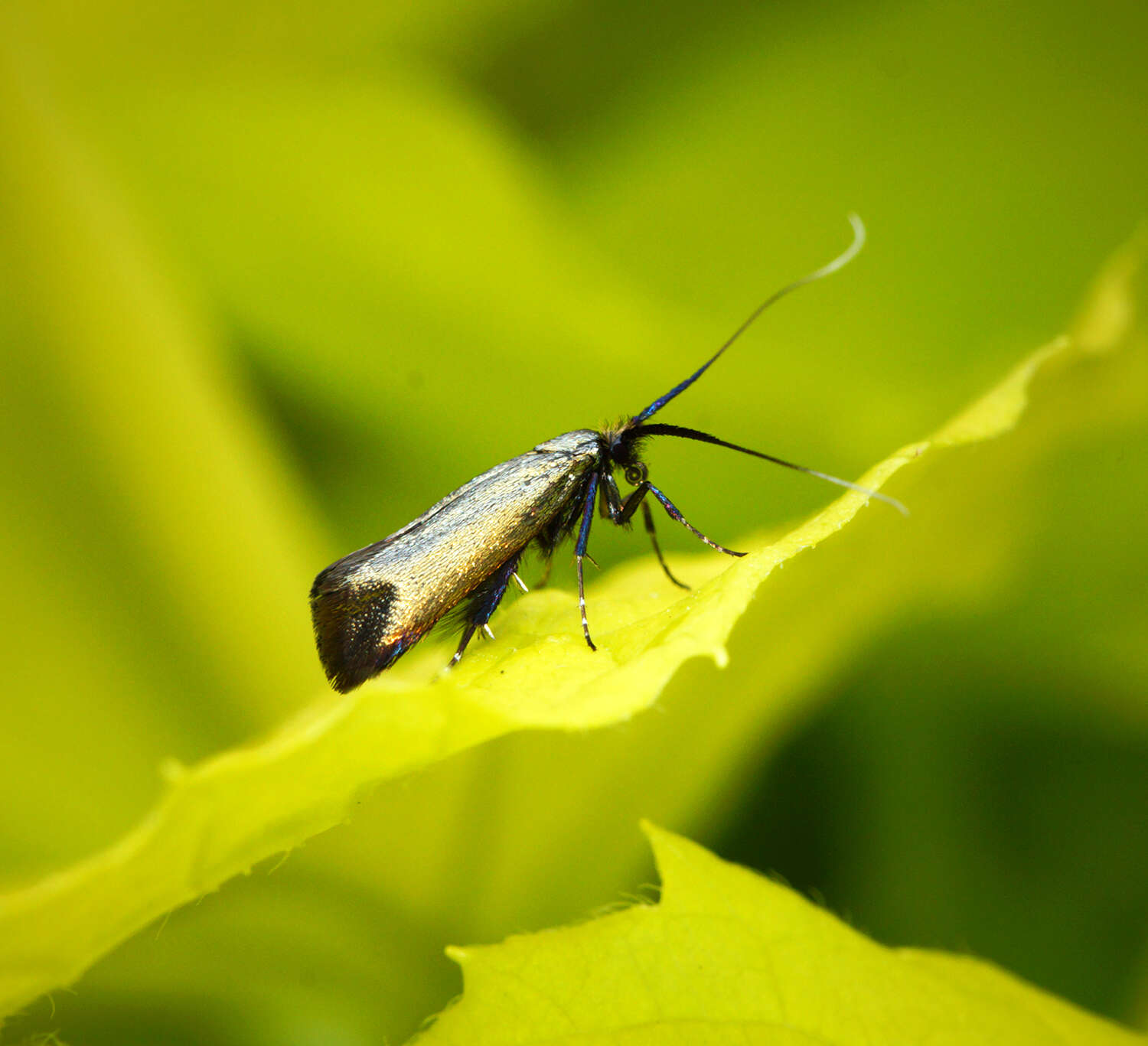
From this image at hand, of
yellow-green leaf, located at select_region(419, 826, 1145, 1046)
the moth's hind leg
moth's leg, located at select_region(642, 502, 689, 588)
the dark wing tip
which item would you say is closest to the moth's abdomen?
the dark wing tip

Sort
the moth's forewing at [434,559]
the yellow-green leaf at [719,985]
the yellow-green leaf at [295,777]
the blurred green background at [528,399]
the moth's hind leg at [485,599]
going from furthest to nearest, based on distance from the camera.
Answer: the moth's hind leg at [485,599]
the moth's forewing at [434,559]
the blurred green background at [528,399]
the yellow-green leaf at [719,985]
the yellow-green leaf at [295,777]

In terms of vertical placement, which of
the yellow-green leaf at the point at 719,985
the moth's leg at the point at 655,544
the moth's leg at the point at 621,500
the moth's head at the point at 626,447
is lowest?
the yellow-green leaf at the point at 719,985

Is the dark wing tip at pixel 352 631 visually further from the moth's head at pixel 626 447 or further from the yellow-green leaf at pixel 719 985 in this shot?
the yellow-green leaf at pixel 719 985

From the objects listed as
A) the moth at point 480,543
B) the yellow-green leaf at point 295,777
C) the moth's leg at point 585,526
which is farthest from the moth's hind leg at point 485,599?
the yellow-green leaf at point 295,777

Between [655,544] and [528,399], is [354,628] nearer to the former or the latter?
[655,544]

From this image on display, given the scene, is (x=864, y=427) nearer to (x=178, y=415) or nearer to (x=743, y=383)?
(x=743, y=383)

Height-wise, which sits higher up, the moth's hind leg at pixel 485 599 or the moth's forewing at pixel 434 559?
the moth's forewing at pixel 434 559

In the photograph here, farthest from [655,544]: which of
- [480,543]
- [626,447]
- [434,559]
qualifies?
[434,559]

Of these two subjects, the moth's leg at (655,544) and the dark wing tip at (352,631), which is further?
the moth's leg at (655,544)
